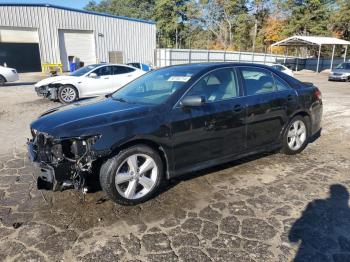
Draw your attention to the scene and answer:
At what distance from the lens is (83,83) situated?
11469mm

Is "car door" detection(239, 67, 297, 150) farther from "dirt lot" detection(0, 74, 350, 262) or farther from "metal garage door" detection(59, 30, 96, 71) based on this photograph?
"metal garage door" detection(59, 30, 96, 71)

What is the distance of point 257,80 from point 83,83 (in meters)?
8.23

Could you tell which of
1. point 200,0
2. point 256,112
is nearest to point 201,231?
point 256,112

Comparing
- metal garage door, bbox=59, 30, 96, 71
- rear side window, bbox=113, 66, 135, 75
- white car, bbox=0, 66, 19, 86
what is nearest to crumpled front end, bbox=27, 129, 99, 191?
rear side window, bbox=113, 66, 135, 75

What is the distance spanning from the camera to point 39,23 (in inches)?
976

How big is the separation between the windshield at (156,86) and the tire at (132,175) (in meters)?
0.72

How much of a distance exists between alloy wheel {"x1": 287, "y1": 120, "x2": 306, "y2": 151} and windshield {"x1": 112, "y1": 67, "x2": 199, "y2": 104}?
2.09 m

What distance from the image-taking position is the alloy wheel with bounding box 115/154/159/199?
139 inches

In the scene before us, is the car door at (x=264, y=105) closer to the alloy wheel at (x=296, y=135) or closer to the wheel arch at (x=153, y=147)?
the alloy wheel at (x=296, y=135)

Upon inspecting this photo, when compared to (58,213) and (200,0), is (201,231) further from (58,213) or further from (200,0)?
(200,0)

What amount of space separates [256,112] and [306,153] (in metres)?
1.71

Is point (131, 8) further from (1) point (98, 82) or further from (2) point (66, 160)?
A: (2) point (66, 160)

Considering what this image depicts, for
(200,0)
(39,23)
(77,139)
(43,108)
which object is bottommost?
(43,108)

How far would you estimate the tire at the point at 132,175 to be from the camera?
3.43m
